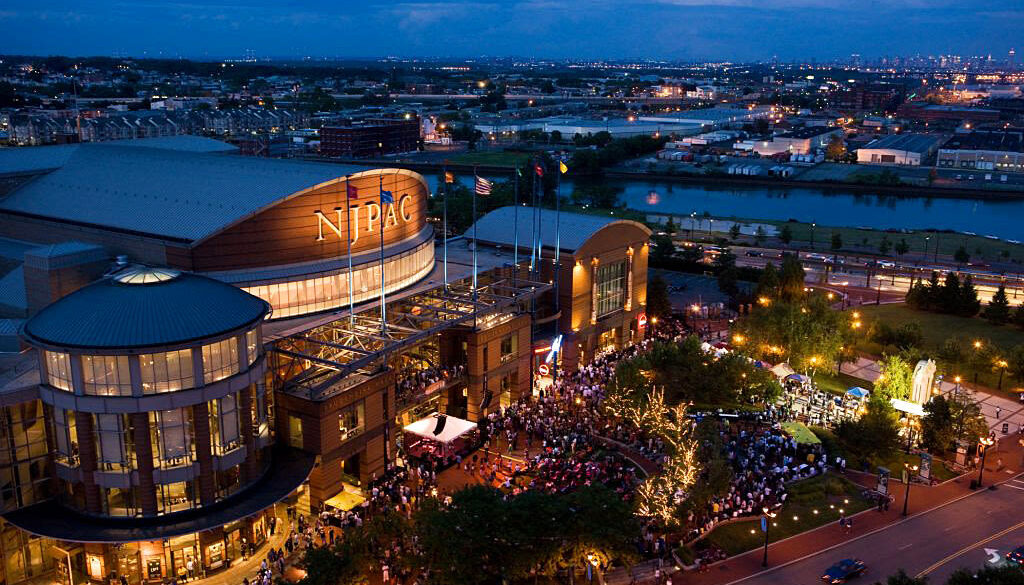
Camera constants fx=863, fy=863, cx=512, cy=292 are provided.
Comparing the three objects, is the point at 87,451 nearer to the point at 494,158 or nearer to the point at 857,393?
the point at 857,393

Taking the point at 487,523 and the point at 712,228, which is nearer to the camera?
the point at 487,523

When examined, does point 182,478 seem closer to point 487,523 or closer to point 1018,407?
point 487,523

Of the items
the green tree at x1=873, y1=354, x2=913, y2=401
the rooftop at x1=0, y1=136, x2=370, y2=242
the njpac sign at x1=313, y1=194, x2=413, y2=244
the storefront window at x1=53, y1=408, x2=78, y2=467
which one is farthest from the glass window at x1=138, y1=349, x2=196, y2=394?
the green tree at x1=873, y1=354, x2=913, y2=401

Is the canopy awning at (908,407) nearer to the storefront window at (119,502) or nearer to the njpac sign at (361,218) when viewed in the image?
the njpac sign at (361,218)

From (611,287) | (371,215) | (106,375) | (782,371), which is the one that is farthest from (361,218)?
(782,371)

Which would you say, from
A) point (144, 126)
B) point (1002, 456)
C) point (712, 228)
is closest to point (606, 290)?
point (1002, 456)

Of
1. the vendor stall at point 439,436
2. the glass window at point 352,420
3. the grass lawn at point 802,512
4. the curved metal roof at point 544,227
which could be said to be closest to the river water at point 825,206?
the curved metal roof at point 544,227
